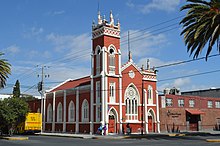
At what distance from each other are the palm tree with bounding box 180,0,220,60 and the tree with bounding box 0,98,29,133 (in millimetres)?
25202

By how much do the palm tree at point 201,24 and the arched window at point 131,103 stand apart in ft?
67.1

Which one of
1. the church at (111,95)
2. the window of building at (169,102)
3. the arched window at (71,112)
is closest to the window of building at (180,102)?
the window of building at (169,102)

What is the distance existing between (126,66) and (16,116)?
17.9 metres

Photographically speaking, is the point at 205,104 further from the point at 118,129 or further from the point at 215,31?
the point at 215,31

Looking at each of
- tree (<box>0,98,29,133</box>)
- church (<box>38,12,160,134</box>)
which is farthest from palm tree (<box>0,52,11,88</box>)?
church (<box>38,12,160,134</box>)

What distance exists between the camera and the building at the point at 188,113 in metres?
55.8

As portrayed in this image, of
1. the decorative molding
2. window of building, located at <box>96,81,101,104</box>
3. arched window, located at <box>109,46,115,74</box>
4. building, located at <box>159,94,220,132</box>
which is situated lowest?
building, located at <box>159,94,220,132</box>

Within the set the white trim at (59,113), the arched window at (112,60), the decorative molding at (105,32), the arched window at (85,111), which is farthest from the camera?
the white trim at (59,113)

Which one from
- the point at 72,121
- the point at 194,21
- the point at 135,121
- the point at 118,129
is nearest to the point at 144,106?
the point at 135,121

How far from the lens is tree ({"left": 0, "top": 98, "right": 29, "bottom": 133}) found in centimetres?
4153

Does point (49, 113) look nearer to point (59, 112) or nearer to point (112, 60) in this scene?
point (59, 112)

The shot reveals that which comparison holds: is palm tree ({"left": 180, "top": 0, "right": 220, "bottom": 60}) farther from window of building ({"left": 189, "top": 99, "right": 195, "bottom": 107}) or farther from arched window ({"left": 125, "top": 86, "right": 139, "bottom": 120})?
window of building ({"left": 189, "top": 99, "right": 195, "bottom": 107})

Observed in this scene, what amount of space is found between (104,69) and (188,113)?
71.3 feet

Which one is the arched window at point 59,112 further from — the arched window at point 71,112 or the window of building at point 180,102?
the window of building at point 180,102
